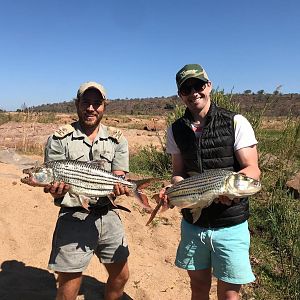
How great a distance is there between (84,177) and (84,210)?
0.44 metres

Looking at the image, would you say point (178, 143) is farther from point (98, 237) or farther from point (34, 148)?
point (34, 148)

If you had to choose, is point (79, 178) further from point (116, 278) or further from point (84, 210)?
point (116, 278)

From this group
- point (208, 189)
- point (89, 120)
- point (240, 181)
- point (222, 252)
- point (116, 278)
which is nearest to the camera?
point (240, 181)

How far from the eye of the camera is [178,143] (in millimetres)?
3584

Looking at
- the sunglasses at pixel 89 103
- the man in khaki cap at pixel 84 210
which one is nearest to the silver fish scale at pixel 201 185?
the man in khaki cap at pixel 84 210

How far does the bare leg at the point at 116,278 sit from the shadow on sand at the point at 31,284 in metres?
0.76

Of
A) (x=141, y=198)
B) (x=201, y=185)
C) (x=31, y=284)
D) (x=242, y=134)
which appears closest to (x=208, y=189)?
(x=201, y=185)

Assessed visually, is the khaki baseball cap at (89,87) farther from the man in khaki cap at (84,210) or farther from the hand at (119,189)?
the hand at (119,189)

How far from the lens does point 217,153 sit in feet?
11.0

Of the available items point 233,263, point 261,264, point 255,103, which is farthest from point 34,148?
point 233,263

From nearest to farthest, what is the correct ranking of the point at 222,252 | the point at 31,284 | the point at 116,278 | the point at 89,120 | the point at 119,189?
the point at 222,252 → the point at 119,189 → the point at 89,120 → the point at 116,278 → the point at 31,284

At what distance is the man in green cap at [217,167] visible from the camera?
3.27 metres

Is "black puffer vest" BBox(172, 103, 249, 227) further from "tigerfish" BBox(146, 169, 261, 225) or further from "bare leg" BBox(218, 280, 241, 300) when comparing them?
"bare leg" BBox(218, 280, 241, 300)

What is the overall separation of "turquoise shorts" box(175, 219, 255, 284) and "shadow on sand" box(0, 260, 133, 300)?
1938mm
